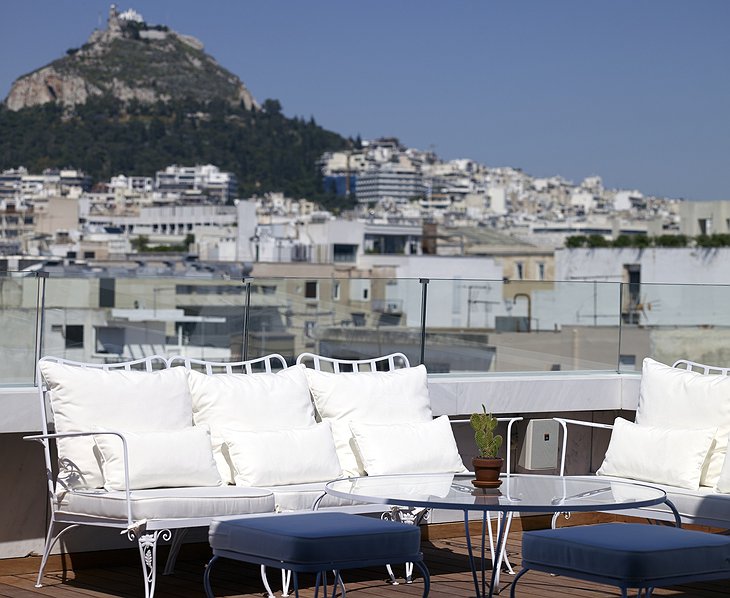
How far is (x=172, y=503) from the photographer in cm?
385

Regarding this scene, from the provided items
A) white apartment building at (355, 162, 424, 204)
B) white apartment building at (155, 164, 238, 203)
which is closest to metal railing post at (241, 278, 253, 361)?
white apartment building at (155, 164, 238, 203)

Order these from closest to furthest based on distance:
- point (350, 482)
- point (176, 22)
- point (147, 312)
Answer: point (350, 482) < point (147, 312) < point (176, 22)

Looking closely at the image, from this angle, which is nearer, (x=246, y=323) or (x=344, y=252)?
(x=246, y=323)

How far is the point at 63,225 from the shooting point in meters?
90.6

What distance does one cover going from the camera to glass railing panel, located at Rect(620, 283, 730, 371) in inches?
325

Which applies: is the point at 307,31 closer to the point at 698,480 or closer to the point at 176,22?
the point at 176,22

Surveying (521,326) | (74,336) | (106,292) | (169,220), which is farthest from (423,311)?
(169,220)

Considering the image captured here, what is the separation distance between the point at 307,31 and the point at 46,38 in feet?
107

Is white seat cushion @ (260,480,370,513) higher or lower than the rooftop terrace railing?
lower

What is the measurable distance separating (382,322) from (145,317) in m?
6.72

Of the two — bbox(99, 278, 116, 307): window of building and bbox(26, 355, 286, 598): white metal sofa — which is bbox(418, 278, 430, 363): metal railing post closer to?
bbox(26, 355, 286, 598): white metal sofa

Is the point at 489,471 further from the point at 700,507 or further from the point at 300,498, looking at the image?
the point at 700,507

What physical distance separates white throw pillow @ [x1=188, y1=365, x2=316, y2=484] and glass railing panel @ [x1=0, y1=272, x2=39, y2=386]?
1.06 metres

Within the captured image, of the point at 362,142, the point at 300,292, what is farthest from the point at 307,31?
the point at 300,292
